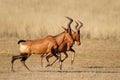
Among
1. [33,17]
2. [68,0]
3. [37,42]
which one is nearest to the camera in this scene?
[37,42]

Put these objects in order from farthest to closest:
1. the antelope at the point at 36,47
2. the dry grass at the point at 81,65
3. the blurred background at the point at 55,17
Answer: the blurred background at the point at 55,17
the antelope at the point at 36,47
the dry grass at the point at 81,65

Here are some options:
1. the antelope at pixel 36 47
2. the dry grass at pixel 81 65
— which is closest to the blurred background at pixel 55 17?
the dry grass at pixel 81 65

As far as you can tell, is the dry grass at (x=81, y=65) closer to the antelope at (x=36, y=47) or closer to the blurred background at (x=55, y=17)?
the antelope at (x=36, y=47)

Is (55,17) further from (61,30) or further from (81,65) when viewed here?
(81,65)

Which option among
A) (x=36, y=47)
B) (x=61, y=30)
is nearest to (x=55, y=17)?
(x=61, y=30)

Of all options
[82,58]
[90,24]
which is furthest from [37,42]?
[90,24]

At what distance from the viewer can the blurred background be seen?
130ft

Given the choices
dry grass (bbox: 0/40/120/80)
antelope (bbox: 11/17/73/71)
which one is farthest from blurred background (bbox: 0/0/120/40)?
antelope (bbox: 11/17/73/71)

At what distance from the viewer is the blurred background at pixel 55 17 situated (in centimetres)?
3969

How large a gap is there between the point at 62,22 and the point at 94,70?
17953 millimetres

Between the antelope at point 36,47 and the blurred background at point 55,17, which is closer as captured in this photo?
the antelope at point 36,47

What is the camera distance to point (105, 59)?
104ft

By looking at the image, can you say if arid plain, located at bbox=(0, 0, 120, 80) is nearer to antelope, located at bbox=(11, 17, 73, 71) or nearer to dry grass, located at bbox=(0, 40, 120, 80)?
dry grass, located at bbox=(0, 40, 120, 80)

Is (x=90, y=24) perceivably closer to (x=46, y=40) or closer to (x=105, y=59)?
(x=105, y=59)
